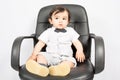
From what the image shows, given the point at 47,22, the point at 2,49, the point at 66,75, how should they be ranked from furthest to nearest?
the point at 2,49
the point at 47,22
the point at 66,75

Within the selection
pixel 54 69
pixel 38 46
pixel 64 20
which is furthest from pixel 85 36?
pixel 54 69

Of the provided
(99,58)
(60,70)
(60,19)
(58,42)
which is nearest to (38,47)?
(58,42)

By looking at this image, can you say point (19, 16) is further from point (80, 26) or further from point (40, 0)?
point (80, 26)

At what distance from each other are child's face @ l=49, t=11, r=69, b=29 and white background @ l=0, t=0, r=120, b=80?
15.0 inches

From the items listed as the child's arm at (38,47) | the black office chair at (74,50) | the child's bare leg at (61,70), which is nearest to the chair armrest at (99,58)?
the black office chair at (74,50)

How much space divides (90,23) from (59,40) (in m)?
0.46

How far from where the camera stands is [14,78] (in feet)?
6.94

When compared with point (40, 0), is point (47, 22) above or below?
below

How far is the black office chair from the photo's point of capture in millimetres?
1320

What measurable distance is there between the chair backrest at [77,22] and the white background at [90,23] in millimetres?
260

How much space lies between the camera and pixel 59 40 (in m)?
1.61

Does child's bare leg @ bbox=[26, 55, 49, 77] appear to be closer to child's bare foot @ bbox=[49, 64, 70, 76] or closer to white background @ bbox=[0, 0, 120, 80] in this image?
child's bare foot @ bbox=[49, 64, 70, 76]

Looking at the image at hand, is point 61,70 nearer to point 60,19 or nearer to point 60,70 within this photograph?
point 60,70

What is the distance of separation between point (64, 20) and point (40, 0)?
0.46m
